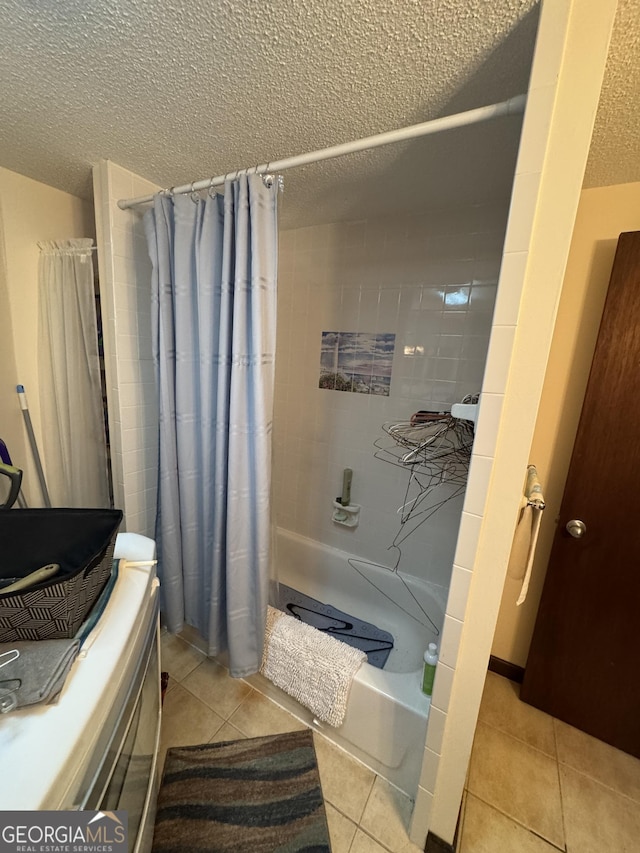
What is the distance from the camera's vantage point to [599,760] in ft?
4.29

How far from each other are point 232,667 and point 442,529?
1.20 m

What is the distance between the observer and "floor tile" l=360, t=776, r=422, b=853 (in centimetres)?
104

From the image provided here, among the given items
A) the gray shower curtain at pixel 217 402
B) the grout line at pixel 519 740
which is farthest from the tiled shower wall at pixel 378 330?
the gray shower curtain at pixel 217 402

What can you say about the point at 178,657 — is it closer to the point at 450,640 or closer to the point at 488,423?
the point at 450,640

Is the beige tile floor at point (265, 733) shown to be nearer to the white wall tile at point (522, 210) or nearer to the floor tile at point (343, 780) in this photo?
the floor tile at point (343, 780)

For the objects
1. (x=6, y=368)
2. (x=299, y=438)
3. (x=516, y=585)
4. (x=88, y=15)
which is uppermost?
(x=88, y=15)

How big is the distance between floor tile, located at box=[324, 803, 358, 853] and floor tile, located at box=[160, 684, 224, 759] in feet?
1.73

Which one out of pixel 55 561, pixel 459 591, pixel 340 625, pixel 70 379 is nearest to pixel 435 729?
pixel 459 591

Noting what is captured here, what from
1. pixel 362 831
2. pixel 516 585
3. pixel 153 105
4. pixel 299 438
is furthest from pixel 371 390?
pixel 362 831

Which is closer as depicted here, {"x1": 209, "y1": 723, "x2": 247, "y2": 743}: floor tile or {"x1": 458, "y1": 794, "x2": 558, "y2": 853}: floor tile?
{"x1": 458, "y1": 794, "x2": 558, "y2": 853}: floor tile

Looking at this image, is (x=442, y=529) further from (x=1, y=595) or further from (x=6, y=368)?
(x=6, y=368)

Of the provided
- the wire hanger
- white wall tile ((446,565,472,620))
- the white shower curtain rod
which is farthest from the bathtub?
the white shower curtain rod

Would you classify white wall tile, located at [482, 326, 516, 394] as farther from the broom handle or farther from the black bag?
the broom handle

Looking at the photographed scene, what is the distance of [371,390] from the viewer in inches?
73.0
